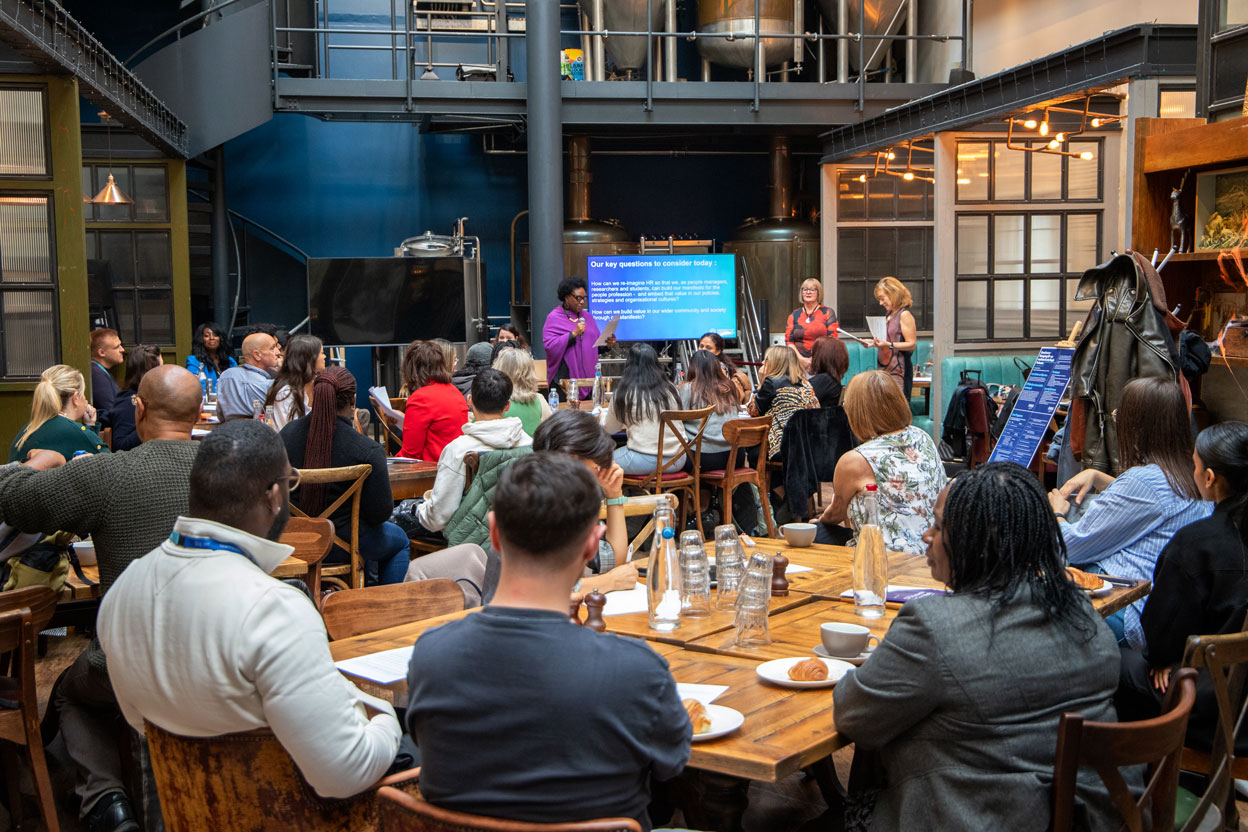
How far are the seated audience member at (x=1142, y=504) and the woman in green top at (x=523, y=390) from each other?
314 cm

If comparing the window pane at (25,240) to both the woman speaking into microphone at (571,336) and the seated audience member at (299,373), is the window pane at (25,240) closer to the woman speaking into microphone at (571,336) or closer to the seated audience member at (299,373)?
the seated audience member at (299,373)

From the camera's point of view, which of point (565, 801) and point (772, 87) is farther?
point (772, 87)

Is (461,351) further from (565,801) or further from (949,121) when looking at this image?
(565,801)

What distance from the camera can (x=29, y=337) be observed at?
6641 mm

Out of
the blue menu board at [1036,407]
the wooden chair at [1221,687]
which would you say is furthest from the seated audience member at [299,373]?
the wooden chair at [1221,687]

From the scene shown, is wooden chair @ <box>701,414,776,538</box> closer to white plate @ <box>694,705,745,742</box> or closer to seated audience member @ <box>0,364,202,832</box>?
seated audience member @ <box>0,364,202,832</box>

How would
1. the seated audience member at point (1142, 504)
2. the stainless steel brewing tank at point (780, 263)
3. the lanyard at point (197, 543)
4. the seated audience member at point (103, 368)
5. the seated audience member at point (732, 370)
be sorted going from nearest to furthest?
the lanyard at point (197, 543) → the seated audience member at point (1142, 504) → the seated audience member at point (103, 368) → the seated audience member at point (732, 370) → the stainless steel brewing tank at point (780, 263)

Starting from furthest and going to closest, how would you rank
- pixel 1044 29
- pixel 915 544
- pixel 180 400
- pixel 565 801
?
1. pixel 1044 29
2. pixel 915 544
3. pixel 180 400
4. pixel 565 801

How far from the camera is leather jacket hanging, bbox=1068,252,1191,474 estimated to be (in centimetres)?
528

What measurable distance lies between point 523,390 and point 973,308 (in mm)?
5093

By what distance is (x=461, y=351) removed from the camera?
11.5m

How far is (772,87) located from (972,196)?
8.53ft

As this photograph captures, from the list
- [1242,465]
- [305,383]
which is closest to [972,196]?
[305,383]

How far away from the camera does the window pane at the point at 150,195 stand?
10.6 m
